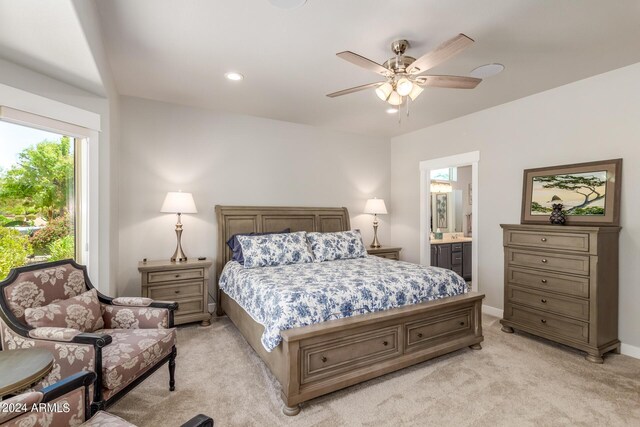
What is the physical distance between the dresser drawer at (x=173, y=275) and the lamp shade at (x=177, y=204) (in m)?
0.69

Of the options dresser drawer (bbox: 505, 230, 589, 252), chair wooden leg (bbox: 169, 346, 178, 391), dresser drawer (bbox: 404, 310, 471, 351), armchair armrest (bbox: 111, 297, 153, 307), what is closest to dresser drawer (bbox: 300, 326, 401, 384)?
dresser drawer (bbox: 404, 310, 471, 351)

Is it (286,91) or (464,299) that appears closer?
(464,299)

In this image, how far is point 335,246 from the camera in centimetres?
411

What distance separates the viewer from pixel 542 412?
214 centimetres

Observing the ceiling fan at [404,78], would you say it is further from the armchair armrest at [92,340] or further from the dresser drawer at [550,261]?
the armchair armrest at [92,340]

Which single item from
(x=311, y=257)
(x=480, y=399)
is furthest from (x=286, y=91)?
(x=480, y=399)

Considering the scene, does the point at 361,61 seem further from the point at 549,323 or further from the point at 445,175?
the point at 445,175

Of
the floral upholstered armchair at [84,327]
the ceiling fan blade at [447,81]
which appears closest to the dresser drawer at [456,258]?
the ceiling fan blade at [447,81]

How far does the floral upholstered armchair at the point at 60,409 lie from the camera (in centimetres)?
116

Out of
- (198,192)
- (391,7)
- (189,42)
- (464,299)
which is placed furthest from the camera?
(198,192)

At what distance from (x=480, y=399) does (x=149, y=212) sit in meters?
3.92

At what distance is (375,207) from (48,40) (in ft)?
13.8

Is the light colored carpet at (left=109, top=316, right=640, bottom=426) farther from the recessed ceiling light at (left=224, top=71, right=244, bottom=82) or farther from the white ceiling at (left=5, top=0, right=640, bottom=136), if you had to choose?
the recessed ceiling light at (left=224, top=71, right=244, bottom=82)

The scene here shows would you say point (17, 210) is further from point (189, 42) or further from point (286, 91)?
point (286, 91)
